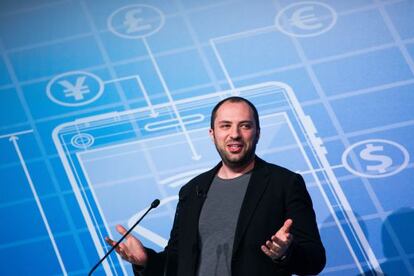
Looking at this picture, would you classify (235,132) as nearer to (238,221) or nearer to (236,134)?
(236,134)

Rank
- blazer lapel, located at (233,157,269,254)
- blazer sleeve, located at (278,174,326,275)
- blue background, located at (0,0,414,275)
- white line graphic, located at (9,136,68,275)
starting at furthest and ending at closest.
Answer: white line graphic, located at (9,136,68,275)
blue background, located at (0,0,414,275)
blazer lapel, located at (233,157,269,254)
blazer sleeve, located at (278,174,326,275)

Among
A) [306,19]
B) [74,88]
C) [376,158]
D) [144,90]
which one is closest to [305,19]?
[306,19]

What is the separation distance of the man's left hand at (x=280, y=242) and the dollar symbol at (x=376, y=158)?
Answer: 4.43 ft

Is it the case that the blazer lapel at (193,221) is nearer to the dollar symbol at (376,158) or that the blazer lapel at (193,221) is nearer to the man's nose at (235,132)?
the man's nose at (235,132)

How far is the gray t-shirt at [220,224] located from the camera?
187cm

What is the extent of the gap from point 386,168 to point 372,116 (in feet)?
1.01

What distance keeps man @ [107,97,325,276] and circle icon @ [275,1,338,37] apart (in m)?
1.16

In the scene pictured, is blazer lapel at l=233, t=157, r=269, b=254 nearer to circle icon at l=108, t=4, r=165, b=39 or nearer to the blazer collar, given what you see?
the blazer collar

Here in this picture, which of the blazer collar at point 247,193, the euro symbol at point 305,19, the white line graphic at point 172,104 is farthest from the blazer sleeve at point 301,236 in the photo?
the euro symbol at point 305,19

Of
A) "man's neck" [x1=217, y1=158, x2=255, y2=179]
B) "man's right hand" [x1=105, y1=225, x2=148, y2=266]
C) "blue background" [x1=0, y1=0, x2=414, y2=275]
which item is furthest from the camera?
"blue background" [x1=0, y1=0, x2=414, y2=275]

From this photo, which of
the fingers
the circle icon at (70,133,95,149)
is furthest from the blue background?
the fingers

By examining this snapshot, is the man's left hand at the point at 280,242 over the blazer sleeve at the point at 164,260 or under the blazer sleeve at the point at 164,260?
under

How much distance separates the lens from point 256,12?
10.4 feet

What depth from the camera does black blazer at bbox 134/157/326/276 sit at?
1.78 meters
